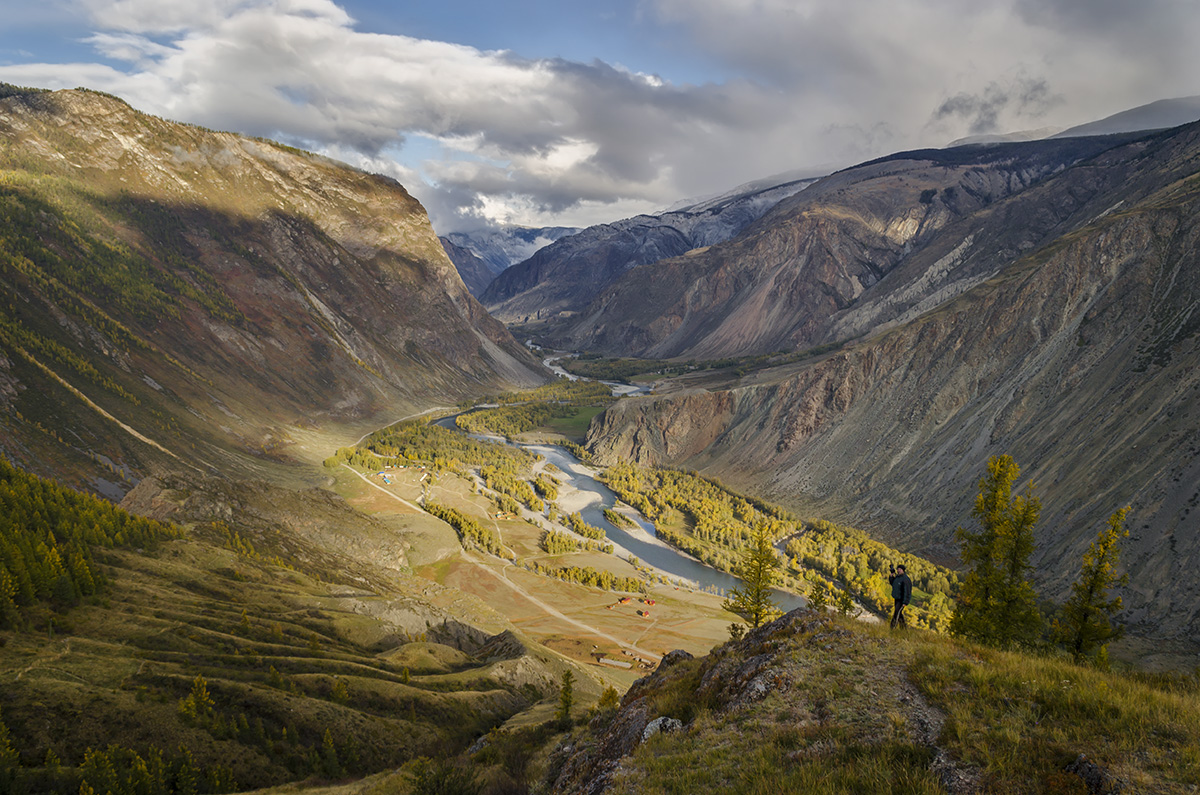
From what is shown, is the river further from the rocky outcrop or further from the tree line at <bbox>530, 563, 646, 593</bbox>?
the rocky outcrop

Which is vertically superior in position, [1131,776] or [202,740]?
[1131,776]

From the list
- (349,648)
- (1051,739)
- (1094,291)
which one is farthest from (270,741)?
(1094,291)

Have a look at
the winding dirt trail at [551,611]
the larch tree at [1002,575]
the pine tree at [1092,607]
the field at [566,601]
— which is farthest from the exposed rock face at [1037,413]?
the winding dirt trail at [551,611]

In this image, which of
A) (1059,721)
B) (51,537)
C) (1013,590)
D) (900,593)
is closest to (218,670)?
(51,537)

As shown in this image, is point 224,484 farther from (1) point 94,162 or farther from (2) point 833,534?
(1) point 94,162

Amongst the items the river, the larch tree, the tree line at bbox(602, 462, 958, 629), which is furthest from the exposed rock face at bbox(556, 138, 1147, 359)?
the larch tree

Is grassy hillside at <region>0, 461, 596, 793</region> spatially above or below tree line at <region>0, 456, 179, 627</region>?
below

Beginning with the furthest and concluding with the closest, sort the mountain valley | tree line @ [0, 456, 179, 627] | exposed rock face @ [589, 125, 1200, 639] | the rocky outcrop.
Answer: exposed rock face @ [589, 125, 1200, 639] → tree line @ [0, 456, 179, 627] → the mountain valley → the rocky outcrop
